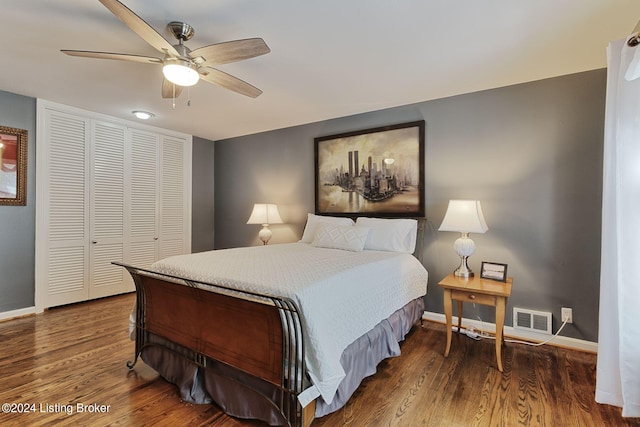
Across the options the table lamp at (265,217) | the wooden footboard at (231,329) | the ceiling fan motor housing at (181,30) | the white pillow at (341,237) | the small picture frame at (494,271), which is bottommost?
the wooden footboard at (231,329)

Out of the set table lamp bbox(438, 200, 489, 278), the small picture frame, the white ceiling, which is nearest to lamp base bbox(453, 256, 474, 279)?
table lamp bbox(438, 200, 489, 278)

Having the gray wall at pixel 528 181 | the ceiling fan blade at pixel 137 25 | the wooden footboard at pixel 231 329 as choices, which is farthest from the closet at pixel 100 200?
the gray wall at pixel 528 181

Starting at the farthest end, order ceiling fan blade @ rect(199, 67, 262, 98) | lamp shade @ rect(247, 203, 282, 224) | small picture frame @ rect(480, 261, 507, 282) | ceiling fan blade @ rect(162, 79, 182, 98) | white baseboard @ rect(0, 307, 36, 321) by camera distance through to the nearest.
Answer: lamp shade @ rect(247, 203, 282, 224), white baseboard @ rect(0, 307, 36, 321), small picture frame @ rect(480, 261, 507, 282), ceiling fan blade @ rect(162, 79, 182, 98), ceiling fan blade @ rect(199, 67, 262, 98)

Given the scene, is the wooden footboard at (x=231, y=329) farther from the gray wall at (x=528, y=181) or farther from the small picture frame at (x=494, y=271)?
the gray wall at (x=528, y=181)

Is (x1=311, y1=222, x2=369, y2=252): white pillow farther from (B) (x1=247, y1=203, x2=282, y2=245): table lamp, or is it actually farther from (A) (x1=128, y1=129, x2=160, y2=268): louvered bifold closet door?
(A) (x1=128, y1=129, x2=160, y2=268): louvered bifold closet door

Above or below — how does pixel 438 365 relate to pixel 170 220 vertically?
below

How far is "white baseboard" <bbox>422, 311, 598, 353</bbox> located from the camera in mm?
2584

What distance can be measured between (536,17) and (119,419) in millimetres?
3408

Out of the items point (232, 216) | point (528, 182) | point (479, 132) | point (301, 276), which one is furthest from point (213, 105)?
point (528, 182)

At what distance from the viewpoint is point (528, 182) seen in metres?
2.81

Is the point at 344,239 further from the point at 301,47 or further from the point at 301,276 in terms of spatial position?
the point at 301,47

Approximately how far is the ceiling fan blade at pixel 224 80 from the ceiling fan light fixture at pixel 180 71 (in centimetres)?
11

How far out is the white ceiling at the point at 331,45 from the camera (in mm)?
1820

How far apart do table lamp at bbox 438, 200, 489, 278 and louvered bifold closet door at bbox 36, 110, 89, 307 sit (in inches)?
164
